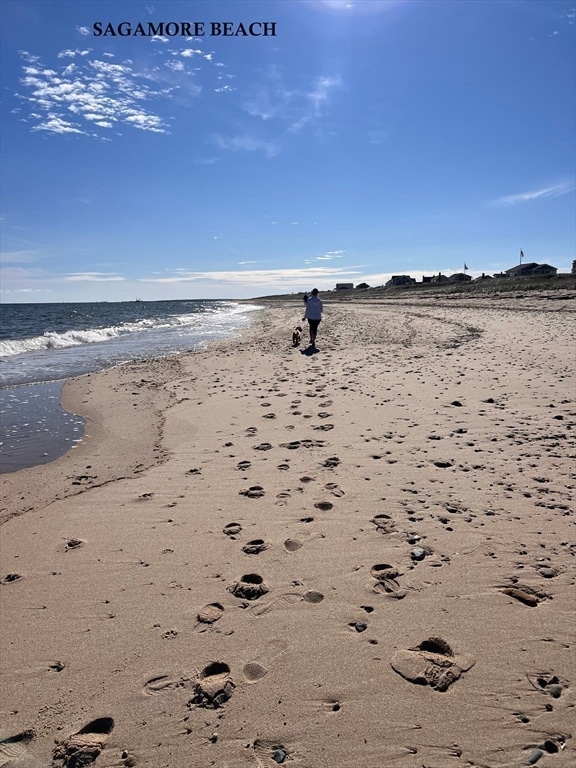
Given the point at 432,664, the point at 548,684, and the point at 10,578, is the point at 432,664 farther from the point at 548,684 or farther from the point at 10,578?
the point at 10,578

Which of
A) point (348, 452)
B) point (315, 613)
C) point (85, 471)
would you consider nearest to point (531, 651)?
point (315, 613)

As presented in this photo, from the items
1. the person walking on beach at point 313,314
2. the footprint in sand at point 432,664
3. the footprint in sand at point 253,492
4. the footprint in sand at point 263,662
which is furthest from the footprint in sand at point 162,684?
the person walking on beach at point 313,314

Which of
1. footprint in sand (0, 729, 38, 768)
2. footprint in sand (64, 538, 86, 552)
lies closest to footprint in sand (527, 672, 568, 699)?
footprint in sand (0, 729, 38, 768)

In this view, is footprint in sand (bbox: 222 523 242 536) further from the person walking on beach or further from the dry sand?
the person walking on beach

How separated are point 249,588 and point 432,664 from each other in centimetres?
142

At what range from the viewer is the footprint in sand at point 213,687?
8.31 feet

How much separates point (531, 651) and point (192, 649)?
7.04ft

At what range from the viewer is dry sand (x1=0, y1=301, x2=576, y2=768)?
2348mm

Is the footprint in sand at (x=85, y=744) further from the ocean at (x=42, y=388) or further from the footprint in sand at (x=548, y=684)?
the ocean at (x=42, y=388)

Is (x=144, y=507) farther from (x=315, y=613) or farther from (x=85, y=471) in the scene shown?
(x=315, y=613)

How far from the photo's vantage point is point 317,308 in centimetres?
1753

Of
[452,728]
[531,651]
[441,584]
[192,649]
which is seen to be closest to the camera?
[452,728]

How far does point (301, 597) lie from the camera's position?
3369 millimetres

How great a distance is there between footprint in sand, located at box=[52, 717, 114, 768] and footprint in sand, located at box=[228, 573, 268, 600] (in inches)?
46.4
